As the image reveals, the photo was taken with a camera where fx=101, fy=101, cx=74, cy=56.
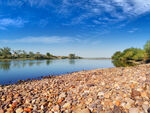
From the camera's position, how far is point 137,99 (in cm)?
392

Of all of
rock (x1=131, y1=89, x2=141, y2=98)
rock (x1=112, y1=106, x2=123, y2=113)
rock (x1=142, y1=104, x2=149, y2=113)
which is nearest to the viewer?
rock (x1=142, y1=104, x2=149, y2=113)

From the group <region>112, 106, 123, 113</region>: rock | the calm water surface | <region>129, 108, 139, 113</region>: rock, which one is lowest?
the calm water surface

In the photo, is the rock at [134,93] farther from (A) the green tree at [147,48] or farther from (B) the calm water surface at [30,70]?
(A) the green tree at [147,48]

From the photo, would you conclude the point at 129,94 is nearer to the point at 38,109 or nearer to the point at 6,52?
the point at 38,109

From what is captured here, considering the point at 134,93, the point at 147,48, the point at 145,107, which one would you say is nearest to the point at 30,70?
the point at 134,93

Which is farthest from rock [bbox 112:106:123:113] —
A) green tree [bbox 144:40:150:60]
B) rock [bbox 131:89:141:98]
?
green tree [bbox 144:40:150:60]

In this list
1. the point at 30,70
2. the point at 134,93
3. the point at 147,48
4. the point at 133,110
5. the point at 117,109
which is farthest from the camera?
the point at 147,48

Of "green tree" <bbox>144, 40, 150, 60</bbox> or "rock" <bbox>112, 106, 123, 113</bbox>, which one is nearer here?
"rock" <bbox>112, 106, 123, 113</bbox>

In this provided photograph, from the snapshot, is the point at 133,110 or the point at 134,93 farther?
the point at 134,93

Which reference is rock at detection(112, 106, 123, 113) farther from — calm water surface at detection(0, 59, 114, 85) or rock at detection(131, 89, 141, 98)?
calm water surface at detection(0, 59, 114, 85)

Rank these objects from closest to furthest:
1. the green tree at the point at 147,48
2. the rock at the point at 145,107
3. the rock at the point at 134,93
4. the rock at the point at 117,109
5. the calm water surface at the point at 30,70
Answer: the rock at the point at 145,107
the rock at the point at 117,109
the rock at the point at 134,93
the calm water surface at the point at 30,70
the green tree at the point at 147,48

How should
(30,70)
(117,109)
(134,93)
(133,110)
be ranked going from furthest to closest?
(30,70), (134,93), (117,109), (133,110)

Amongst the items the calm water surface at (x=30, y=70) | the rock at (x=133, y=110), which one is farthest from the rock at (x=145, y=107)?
the calm water surface at (x=30, y=70)

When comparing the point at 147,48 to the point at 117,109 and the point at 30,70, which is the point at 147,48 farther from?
the point at 117,109
